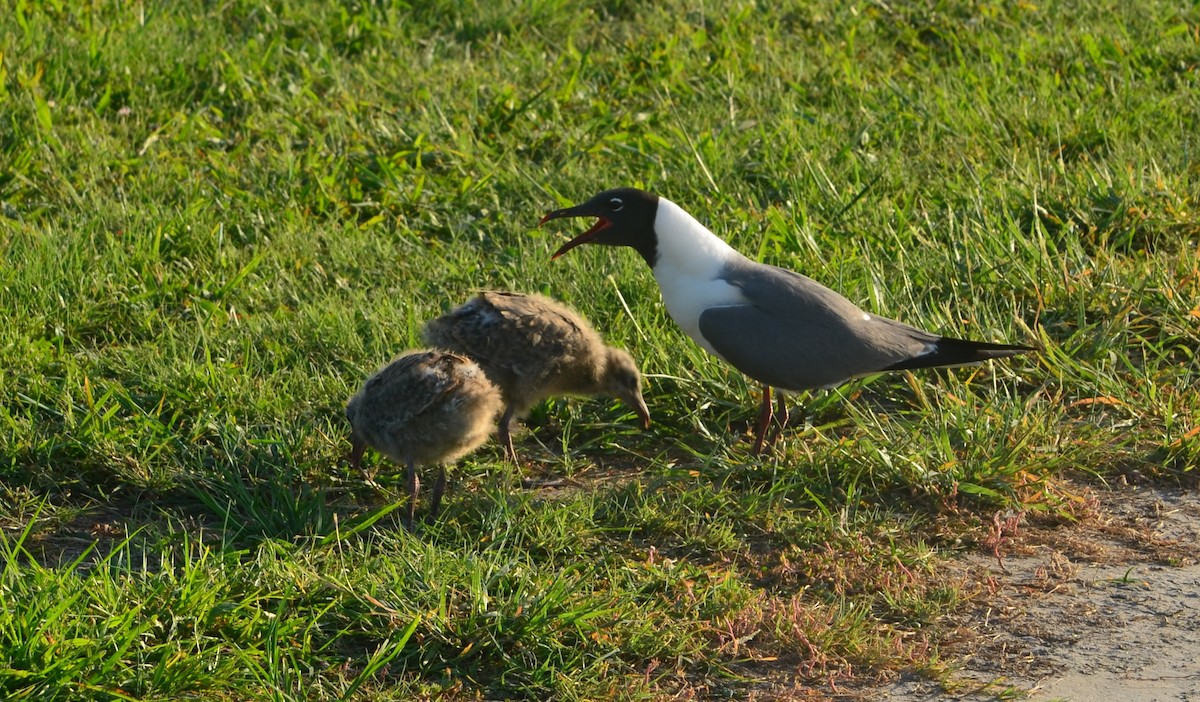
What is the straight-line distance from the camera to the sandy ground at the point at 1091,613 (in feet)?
13.1

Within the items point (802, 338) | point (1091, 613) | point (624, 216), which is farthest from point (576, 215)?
point (1091, 613)

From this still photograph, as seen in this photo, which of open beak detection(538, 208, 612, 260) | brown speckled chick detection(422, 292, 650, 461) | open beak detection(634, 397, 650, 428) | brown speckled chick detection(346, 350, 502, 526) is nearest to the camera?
brown speckled chick detection(346, 350, 502, 526)

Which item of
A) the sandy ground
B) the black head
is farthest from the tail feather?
the black head

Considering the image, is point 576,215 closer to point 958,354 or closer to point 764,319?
point 764,319

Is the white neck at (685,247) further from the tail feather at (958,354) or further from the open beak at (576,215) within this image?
the tail feather at (958,354)

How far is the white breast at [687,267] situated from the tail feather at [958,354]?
2.31 ft

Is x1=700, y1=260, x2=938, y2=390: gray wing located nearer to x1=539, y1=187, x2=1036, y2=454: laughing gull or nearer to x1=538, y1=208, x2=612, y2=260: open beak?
x1=539, y1=187, x2=1036, y2=454: laughing gull

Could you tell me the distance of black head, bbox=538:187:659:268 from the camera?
19.0 feet

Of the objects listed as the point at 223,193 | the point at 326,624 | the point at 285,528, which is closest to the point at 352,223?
the point at 223,193

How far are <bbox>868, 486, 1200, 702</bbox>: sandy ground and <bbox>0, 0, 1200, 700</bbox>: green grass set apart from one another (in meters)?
0.13

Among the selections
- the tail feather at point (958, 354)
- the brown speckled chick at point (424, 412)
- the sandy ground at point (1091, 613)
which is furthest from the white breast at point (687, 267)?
the sandy ground at point (1091, 613)

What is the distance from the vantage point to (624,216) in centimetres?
582

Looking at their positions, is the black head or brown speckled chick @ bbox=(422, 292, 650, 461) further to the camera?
the black head

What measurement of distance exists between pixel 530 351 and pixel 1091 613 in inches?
81.6
